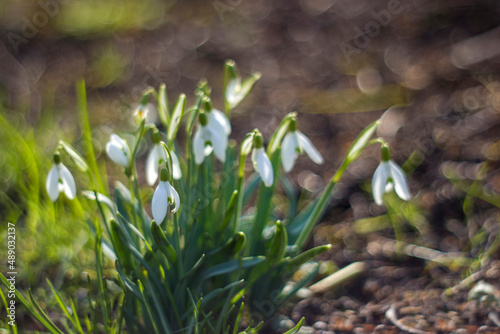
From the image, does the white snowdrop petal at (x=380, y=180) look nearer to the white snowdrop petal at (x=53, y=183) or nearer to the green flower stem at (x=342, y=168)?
the green flower stem at (x=342, y=168)

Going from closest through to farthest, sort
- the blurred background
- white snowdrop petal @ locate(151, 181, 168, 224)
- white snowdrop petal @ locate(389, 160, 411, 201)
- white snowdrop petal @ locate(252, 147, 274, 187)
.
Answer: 1. white snowdrop petal @ locate(151, 181, 168, 224)
2. white snowdrop petal @ locate(252, 147, 274, 187)
3. white snowdrop petal @ locate(389, 160, 411, 201)
4. the blurred background

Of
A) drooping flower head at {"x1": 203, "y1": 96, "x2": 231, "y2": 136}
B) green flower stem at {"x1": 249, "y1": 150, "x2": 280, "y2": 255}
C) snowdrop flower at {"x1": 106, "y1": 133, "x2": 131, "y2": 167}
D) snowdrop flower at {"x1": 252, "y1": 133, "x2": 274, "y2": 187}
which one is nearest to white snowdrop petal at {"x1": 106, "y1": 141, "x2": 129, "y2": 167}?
snowdrop flower at {"x1": 106, "y1": 133, "x2": 131, "y2": 167}

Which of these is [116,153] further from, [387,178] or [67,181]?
[387,178]

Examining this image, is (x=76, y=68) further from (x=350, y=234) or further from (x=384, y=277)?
(x=384, y=277)

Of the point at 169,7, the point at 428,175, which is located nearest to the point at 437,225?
the point at 428,175

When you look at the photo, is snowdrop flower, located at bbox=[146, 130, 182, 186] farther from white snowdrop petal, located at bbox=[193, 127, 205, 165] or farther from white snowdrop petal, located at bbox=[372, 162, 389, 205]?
white snowdrop petal, located at bbox=[372, 162, 389, 205]

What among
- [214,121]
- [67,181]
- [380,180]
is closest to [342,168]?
[380,180]

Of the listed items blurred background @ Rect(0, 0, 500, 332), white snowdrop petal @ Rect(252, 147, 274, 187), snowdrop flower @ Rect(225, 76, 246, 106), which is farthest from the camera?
blurred background @ Rect(0, 0, 500, 332)

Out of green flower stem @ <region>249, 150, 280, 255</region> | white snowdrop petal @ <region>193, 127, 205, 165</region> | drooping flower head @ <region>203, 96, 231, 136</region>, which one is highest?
drooping flower head @ <region>203, 96, 231, 136</region>
